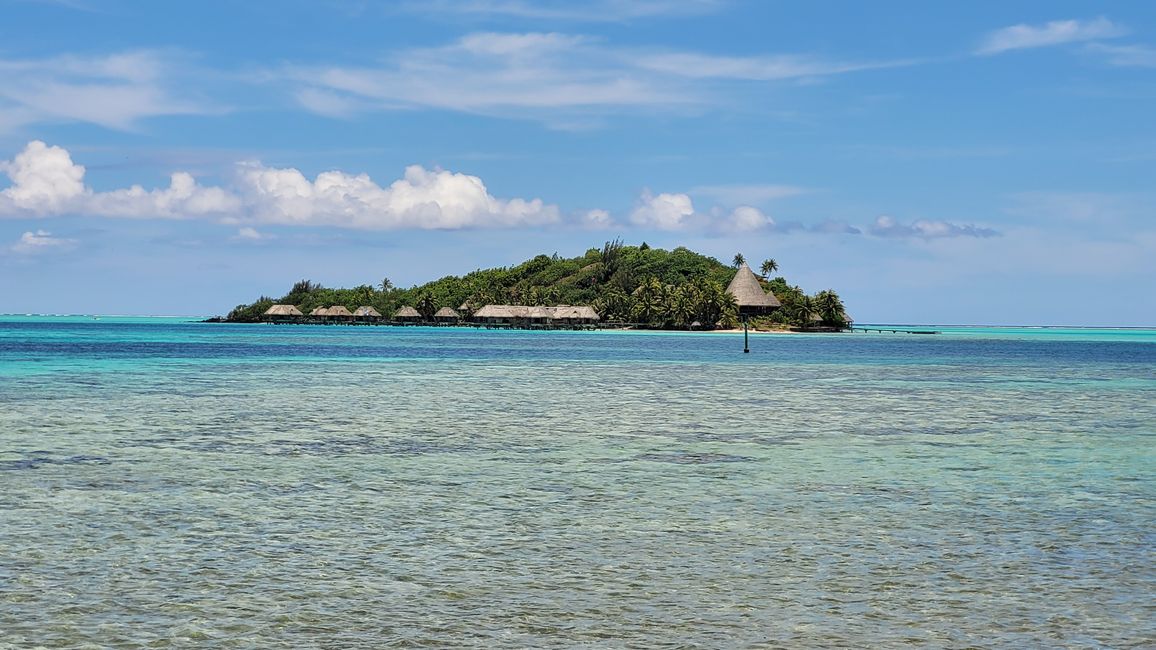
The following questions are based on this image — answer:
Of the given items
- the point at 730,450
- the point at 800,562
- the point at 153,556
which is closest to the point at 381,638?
the point at 153,556

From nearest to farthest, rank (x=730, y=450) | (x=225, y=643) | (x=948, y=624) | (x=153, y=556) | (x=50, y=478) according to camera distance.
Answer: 1. (x=225, y=643)
2. (x=948, y=624)
3. (x=153, y=556)
4. (x=50, y=478)
5. (x=730, y=450)

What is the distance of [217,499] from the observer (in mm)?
13570

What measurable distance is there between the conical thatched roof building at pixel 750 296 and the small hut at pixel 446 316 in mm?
51960

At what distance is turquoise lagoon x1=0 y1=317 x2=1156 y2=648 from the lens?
8070mm

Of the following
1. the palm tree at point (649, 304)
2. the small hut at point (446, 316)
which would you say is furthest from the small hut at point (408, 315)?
the palm tree at point (649, 304)

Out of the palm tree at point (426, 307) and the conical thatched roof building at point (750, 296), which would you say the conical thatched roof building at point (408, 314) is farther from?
the conical thatched roof building at point (750, 296)

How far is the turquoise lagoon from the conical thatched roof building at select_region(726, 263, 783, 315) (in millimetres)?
132600

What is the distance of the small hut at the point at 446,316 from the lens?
19012 cm

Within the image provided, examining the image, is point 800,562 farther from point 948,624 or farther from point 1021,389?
point 1021,389

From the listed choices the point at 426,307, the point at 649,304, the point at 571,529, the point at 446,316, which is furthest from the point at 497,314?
the point at 571,529

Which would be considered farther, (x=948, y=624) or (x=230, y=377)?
(x=230, y=377)

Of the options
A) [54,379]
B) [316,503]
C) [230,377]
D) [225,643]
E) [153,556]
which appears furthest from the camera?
[230,377]

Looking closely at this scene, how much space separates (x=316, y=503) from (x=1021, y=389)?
33373mm

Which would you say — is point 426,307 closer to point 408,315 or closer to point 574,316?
point 408,315
